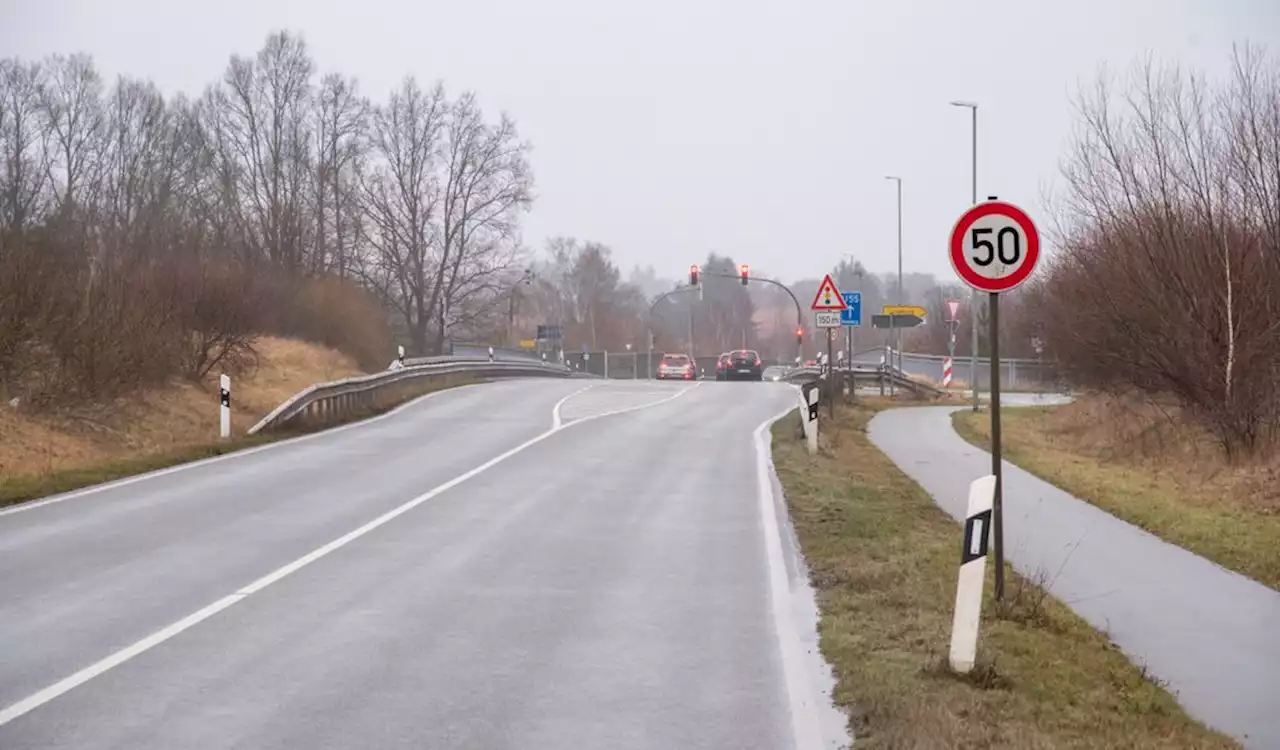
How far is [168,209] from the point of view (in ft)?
176

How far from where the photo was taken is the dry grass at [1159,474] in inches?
473

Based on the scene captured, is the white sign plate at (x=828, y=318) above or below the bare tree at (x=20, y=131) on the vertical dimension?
below

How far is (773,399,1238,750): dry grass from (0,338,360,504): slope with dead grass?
9419 millimetres

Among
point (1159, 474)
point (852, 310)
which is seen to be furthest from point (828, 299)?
point (1159, 474)

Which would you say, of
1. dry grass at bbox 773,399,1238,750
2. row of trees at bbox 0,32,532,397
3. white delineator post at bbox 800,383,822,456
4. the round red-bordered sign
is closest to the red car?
row of trees at bbox 0,32,532,397

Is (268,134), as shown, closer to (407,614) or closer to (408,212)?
(408,212)

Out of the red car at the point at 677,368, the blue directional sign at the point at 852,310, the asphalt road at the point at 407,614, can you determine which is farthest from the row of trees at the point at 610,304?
the asphalt road at the point at 407,614

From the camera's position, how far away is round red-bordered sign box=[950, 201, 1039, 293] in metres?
8.58

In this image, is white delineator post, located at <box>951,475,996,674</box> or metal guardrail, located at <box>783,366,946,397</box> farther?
metal guardrail, located at <box>783,366,946,397</box>

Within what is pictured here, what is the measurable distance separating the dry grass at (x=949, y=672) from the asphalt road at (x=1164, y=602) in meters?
0.28

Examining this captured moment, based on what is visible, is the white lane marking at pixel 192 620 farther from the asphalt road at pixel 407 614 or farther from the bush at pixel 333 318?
the bush at pixel 333 318

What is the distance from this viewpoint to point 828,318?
2409cm

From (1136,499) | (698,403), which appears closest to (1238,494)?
(1136,499)

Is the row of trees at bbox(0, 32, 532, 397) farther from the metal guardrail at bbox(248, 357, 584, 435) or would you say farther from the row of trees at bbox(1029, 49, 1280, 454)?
the row of trees at bbox(1029, 49, 1280, 454)
